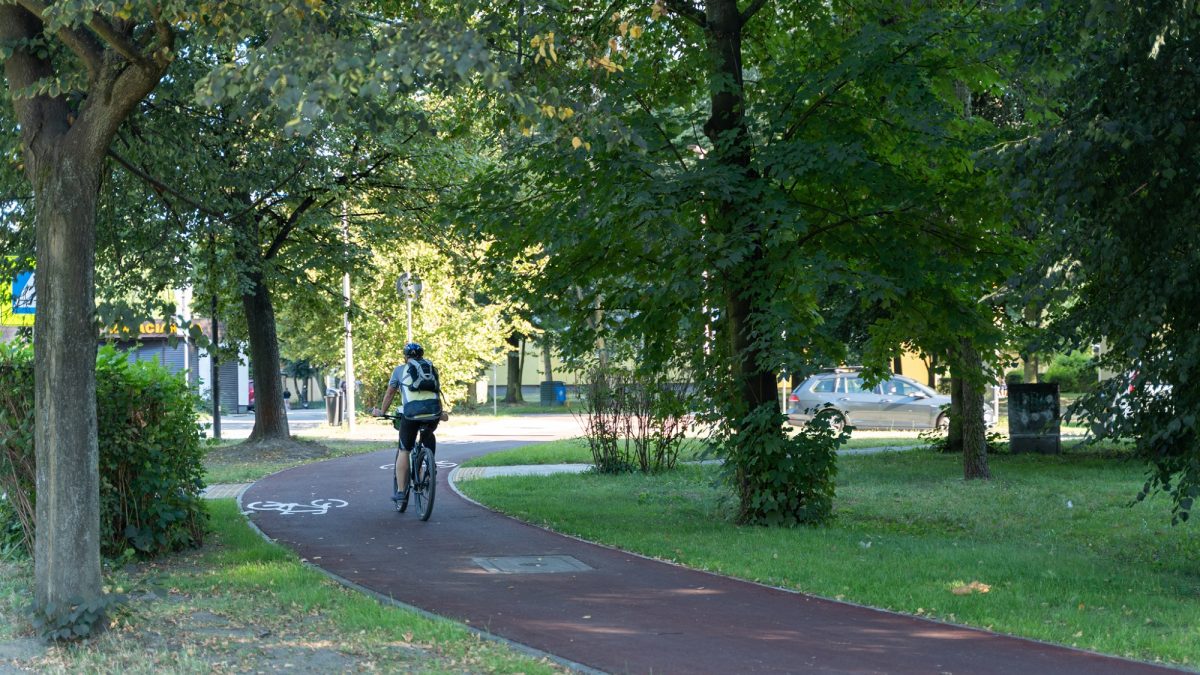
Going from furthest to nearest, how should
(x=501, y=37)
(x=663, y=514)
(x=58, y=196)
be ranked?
1. (x=663, y=514)
2. (x=501, y=37)
3. (x=58, y=196)

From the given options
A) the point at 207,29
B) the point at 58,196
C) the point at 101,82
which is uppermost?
the point at 207,29

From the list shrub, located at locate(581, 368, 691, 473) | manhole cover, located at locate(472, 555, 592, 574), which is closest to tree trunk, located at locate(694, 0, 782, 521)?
manhole cover, located at locate(472, 555, 592, 574)

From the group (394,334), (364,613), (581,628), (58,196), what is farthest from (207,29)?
(394,334)

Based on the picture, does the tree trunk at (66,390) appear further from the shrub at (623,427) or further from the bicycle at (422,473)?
the shrub at (623,427)

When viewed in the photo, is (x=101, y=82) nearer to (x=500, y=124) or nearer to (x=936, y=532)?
(x=500, y=124)

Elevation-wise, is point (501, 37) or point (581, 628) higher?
point (501, 37)

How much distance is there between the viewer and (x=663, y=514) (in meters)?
14.4

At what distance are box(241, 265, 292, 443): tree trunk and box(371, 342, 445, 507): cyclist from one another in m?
12.1

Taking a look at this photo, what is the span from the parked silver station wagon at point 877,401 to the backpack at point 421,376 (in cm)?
2104

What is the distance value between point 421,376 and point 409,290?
19360 mm

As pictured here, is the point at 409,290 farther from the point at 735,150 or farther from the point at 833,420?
the point at 735,150

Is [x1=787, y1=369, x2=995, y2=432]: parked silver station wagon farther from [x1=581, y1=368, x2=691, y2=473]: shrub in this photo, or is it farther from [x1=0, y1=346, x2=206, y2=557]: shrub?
[x1=0, y1=346, x2=206, y2=557]: shrub

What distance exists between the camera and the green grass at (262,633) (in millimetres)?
6707

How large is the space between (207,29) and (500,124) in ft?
13.7
